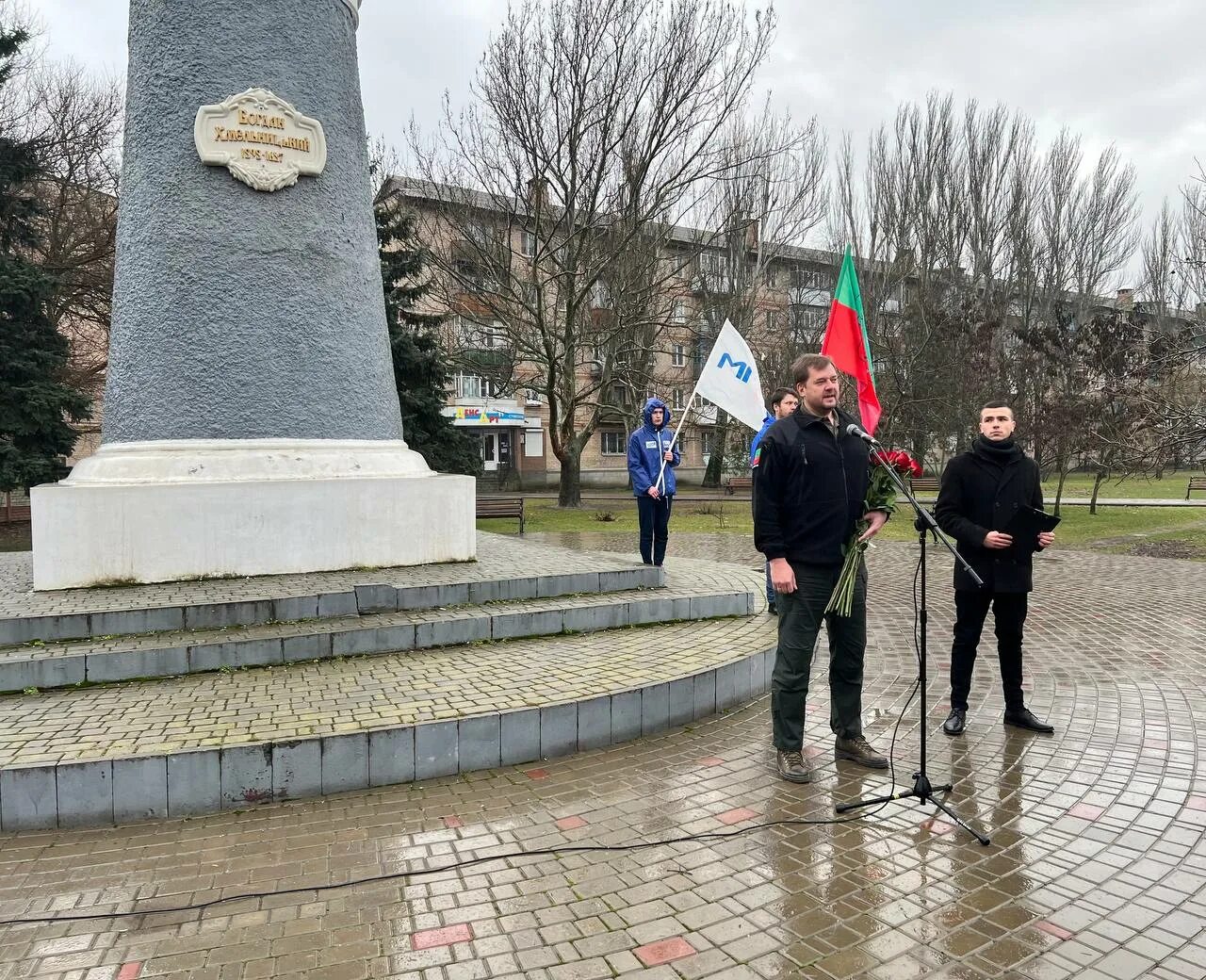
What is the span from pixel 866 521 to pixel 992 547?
1.09 metres

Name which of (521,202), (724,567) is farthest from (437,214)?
(724,567)

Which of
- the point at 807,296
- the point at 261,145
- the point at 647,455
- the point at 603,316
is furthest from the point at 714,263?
the point at 261,145

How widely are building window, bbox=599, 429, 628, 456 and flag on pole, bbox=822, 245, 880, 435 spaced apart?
40.7 m

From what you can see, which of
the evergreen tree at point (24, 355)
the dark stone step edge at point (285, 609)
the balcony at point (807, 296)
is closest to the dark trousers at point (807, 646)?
the dark stone step edge at point (285, 609)

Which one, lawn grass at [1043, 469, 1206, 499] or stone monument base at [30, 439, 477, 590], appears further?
lawn grass at [1043, 469, 1206, 499]

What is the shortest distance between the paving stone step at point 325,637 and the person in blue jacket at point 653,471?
1271 millimetres

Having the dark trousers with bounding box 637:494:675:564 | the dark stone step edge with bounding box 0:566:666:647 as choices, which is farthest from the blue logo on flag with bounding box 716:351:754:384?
the dark stone step edge with bounding box 0:566:666:647

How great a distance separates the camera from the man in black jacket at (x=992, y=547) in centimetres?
474

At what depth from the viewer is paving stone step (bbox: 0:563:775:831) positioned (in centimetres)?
352

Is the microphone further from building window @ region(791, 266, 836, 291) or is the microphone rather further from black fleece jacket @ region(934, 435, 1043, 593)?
building window @ region(791, 266, 836, 291)

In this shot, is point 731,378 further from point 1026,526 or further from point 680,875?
point 680,875

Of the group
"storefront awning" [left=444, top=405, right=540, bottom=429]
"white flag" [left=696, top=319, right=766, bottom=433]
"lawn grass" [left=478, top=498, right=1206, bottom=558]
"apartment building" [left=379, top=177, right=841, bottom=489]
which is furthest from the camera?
"storefront awning" [left=444, top=405, right=540, bottom=429]

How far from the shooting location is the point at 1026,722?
475cm

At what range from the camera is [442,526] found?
7.64 metres
